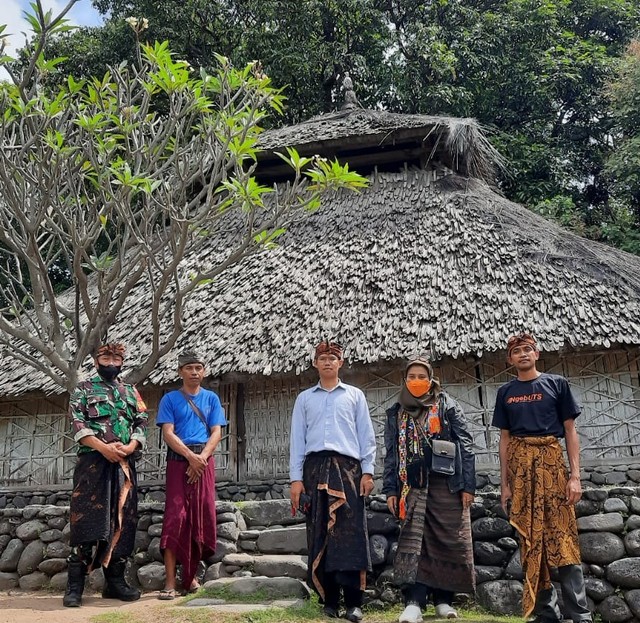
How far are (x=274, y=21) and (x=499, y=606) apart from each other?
16281 millimetres

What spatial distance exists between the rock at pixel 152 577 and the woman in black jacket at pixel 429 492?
2.05 metres

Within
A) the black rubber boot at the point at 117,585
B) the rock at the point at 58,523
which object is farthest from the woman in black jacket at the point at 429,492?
the rock at the point at 58,523

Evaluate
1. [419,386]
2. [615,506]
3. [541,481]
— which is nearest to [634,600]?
[615,506]

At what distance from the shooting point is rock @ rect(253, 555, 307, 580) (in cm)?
472

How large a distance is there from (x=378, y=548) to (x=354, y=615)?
0.74 metres

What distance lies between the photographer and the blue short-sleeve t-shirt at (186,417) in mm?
4715

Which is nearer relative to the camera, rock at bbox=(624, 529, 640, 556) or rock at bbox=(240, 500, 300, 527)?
rock at bbox=(624, 529, 640, 556)

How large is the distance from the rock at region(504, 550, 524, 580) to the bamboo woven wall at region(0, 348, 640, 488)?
146 inches

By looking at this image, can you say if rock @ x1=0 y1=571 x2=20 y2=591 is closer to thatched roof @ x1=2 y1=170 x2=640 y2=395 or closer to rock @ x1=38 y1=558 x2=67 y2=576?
rock @ x1=38 y1=558 x2=67 y2=576

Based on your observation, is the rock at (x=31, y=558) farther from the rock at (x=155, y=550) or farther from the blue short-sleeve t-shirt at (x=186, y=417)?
the blue short-sleeve t-shirt at (x=186, y=417)

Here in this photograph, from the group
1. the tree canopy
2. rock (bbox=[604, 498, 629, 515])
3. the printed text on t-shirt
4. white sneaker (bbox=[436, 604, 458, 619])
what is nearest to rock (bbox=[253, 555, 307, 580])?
white sneaker (bbox=[436, 604, 458, 619])

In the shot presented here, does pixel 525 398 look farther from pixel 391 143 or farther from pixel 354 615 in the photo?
pixel 391 143

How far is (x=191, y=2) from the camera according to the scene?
16984 millimetres

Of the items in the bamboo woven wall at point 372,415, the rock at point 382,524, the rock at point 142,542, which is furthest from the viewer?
the bamboo woven wall at point 372,415
